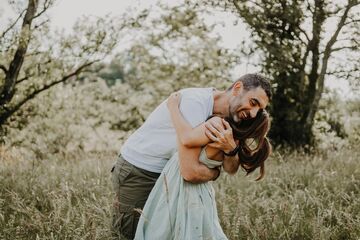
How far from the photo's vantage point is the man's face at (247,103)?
9.66 feet

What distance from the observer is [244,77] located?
119 inches

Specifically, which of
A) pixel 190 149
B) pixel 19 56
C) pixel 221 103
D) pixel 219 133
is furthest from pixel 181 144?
pixel 19 56

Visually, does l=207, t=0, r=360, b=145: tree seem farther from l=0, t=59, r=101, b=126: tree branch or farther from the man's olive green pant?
the man's olive green pant

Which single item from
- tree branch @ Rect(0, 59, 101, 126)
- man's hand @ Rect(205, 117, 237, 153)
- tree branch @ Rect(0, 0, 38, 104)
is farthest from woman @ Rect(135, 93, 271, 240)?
tree branch @ Rect(0, 59, 101, 126)

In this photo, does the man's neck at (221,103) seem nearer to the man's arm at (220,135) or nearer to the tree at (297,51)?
the man's arm at (220,135)

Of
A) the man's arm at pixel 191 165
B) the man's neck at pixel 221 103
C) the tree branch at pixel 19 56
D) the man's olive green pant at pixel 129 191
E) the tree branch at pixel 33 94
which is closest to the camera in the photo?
the man's arm at pixel 191 165

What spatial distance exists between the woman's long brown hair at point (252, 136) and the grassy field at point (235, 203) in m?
1.03

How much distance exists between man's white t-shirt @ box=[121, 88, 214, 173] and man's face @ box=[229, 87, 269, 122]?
144 millimetres

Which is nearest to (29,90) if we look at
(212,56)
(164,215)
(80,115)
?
(80,115)

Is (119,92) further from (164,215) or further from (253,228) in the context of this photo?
(164,215)

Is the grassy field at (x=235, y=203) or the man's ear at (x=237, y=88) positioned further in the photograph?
the grassy field at (x=235, y=203)

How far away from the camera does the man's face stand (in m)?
2.95

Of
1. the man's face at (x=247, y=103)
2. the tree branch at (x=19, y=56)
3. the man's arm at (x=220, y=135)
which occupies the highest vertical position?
the tree branch at (x=19, y=56)

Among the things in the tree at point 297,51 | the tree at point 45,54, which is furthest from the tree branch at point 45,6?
the tree at point 297,51
